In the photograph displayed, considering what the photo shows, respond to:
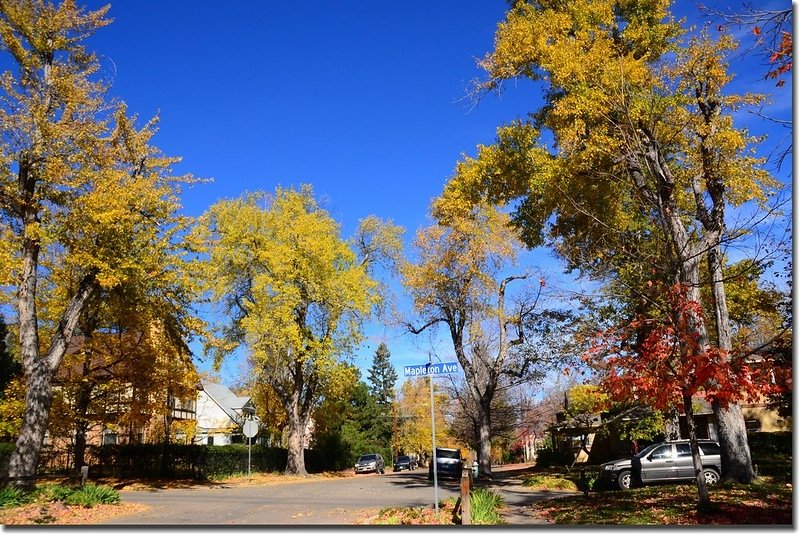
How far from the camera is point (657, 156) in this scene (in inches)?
434

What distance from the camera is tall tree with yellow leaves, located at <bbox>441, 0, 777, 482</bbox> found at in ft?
37.1

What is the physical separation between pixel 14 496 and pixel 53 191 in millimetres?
6895

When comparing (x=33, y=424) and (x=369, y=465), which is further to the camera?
(x=369, y=465)

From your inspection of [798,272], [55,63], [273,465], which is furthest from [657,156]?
[273,465]

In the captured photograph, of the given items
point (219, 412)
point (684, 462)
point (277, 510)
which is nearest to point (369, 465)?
point (219, 412)

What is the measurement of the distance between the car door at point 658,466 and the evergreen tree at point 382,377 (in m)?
51.8

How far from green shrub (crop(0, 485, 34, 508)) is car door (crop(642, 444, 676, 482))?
15.0 meters

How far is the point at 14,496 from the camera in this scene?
1089cm

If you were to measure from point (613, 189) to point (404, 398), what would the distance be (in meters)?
55.5

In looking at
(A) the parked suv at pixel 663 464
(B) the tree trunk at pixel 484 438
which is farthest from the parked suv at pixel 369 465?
(A) the parked suv at pixel 663 464

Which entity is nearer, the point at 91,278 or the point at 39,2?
the point at 39,2

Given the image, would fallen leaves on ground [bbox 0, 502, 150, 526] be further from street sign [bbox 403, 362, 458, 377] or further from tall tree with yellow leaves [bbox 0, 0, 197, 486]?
street sign [bbox 403, 362, 458, 377]

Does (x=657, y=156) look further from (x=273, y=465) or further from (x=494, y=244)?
(x=273, y=465)

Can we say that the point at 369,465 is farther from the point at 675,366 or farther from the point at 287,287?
the point at 675,366
